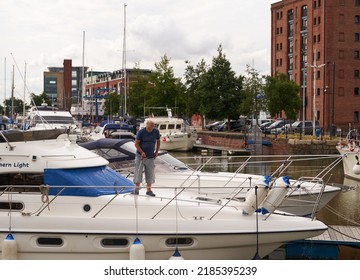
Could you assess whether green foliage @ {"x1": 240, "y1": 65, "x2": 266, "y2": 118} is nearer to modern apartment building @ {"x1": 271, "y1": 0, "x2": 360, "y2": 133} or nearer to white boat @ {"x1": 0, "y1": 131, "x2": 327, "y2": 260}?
modern apartment building @ {"x1": 271, "y1": 0, "x2": 360, "y2": 133}

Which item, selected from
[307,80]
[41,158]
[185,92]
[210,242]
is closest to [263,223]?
[210,242]

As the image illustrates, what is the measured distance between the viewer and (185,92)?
214ft

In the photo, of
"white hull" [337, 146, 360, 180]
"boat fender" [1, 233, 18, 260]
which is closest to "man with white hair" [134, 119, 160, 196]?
"boat fender" [1, 233, 18, 260]

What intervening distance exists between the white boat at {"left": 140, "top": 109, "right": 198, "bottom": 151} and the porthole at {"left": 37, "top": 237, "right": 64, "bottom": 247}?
37.6 meters

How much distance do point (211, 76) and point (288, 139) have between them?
16.5 metres

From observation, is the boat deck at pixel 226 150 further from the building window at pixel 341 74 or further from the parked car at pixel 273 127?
the building window at pixel 341 74

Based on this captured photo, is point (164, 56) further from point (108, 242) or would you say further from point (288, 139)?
point (108, 242)

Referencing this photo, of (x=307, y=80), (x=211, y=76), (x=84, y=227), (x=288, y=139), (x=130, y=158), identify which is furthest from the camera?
(x=307, y=80)

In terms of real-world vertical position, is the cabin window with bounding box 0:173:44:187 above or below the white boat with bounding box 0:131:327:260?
above

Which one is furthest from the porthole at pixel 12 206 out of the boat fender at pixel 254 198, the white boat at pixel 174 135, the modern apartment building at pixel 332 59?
the modern apartment building at pixel 332 59

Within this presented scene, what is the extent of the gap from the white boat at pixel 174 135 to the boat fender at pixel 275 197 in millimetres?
37053

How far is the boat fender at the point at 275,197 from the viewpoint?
10844 mm

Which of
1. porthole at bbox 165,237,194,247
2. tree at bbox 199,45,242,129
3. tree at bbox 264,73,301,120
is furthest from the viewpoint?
tree at bbox 199,45,242,129

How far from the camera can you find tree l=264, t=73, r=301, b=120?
5653 centimetres
